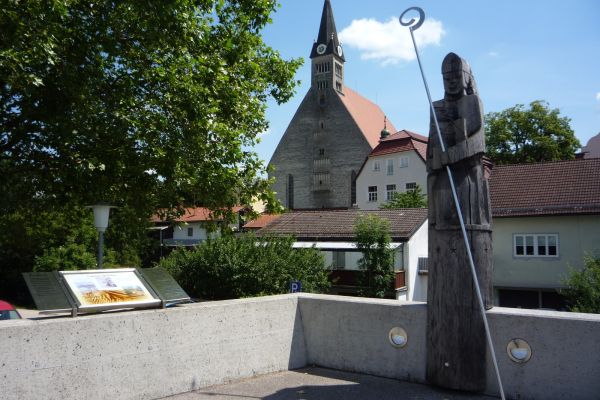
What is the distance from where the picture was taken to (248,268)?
80.6 ft

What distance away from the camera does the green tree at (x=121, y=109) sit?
8.09 metres

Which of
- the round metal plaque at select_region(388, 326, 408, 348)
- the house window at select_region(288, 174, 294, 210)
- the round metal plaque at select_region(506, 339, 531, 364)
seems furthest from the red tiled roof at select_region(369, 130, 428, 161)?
the round metal plaque at select_region(506, 339, 531, 364)

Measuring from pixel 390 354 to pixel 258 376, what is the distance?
1.63 meters

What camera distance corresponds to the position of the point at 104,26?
8.87 meters

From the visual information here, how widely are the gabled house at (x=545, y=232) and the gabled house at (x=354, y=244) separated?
13.6 ft

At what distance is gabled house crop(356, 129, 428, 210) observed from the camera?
48500mm

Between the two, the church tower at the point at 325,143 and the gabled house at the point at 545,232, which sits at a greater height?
the church tower at the point at 325,143

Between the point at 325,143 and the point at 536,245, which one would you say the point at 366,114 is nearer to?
the point at 325,143

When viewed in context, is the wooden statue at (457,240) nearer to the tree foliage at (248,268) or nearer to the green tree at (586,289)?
the green tree at (586,289)

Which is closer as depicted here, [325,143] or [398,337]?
[398,337]

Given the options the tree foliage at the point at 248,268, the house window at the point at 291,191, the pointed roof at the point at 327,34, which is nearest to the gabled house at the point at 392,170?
the house window at the point at 291,191

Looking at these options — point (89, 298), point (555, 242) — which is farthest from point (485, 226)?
point (555, 242)

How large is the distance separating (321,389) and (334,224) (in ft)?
85.5

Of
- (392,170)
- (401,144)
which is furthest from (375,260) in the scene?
(401,144)
